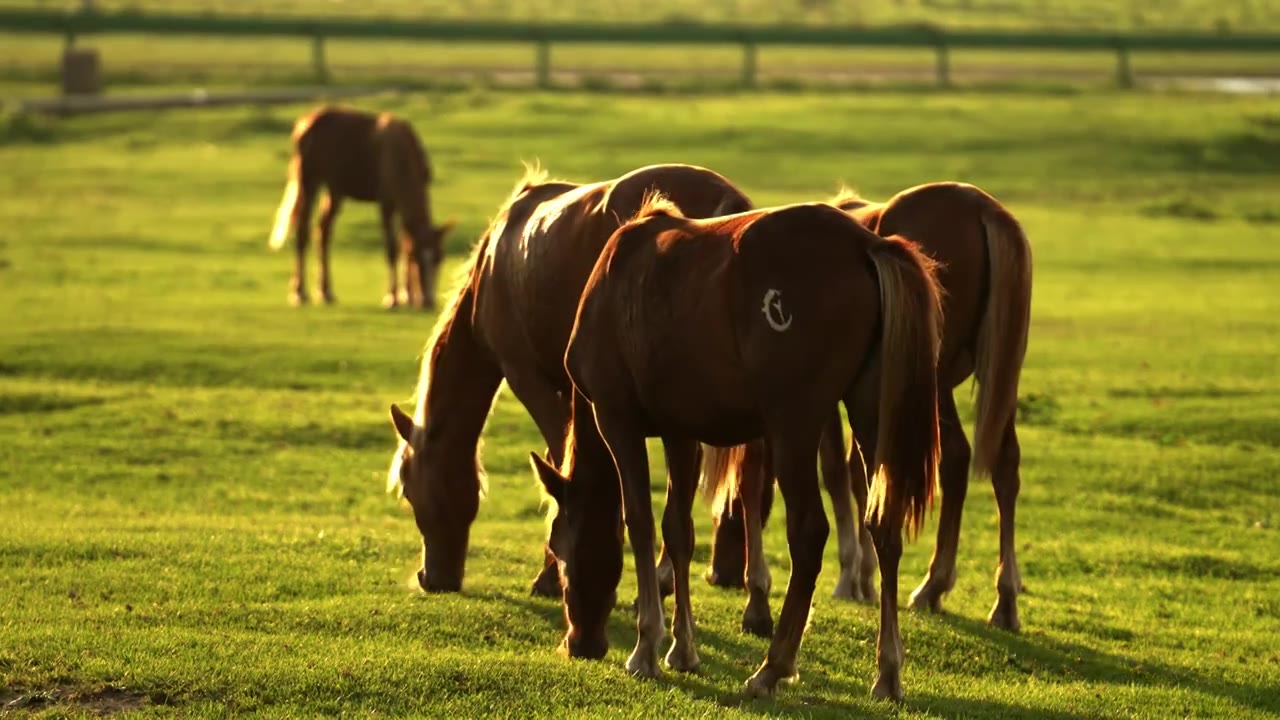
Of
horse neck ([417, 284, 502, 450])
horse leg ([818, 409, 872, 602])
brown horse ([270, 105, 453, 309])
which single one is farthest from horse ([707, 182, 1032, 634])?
brown horse ([270, 105, 453, 309])

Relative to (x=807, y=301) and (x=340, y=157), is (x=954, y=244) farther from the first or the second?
(x=340, y=157)

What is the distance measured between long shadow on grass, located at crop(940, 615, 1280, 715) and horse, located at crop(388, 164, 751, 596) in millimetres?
2568

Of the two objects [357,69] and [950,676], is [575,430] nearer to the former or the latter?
[950,676]

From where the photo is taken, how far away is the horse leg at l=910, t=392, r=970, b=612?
9891 mm

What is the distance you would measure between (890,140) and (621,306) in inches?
1295

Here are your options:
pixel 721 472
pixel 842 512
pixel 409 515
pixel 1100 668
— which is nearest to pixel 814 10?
pixel 409 515

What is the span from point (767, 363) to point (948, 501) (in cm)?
283

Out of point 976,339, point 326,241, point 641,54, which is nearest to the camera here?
point 976,339

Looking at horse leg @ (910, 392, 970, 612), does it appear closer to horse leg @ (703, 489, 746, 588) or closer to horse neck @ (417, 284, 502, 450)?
horse leg @ (703, 489, 746, 588)

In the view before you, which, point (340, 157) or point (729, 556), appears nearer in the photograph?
point (729, 556)

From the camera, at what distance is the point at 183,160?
130ft

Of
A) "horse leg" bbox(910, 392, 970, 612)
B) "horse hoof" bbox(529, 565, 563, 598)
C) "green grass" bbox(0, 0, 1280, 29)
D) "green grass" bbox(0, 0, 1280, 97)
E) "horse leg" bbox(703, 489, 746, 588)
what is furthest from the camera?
"green grass" bbox(0, 0, 1280, 29)

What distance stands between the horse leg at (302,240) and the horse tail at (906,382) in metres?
16.7

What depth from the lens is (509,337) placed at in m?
10.0
